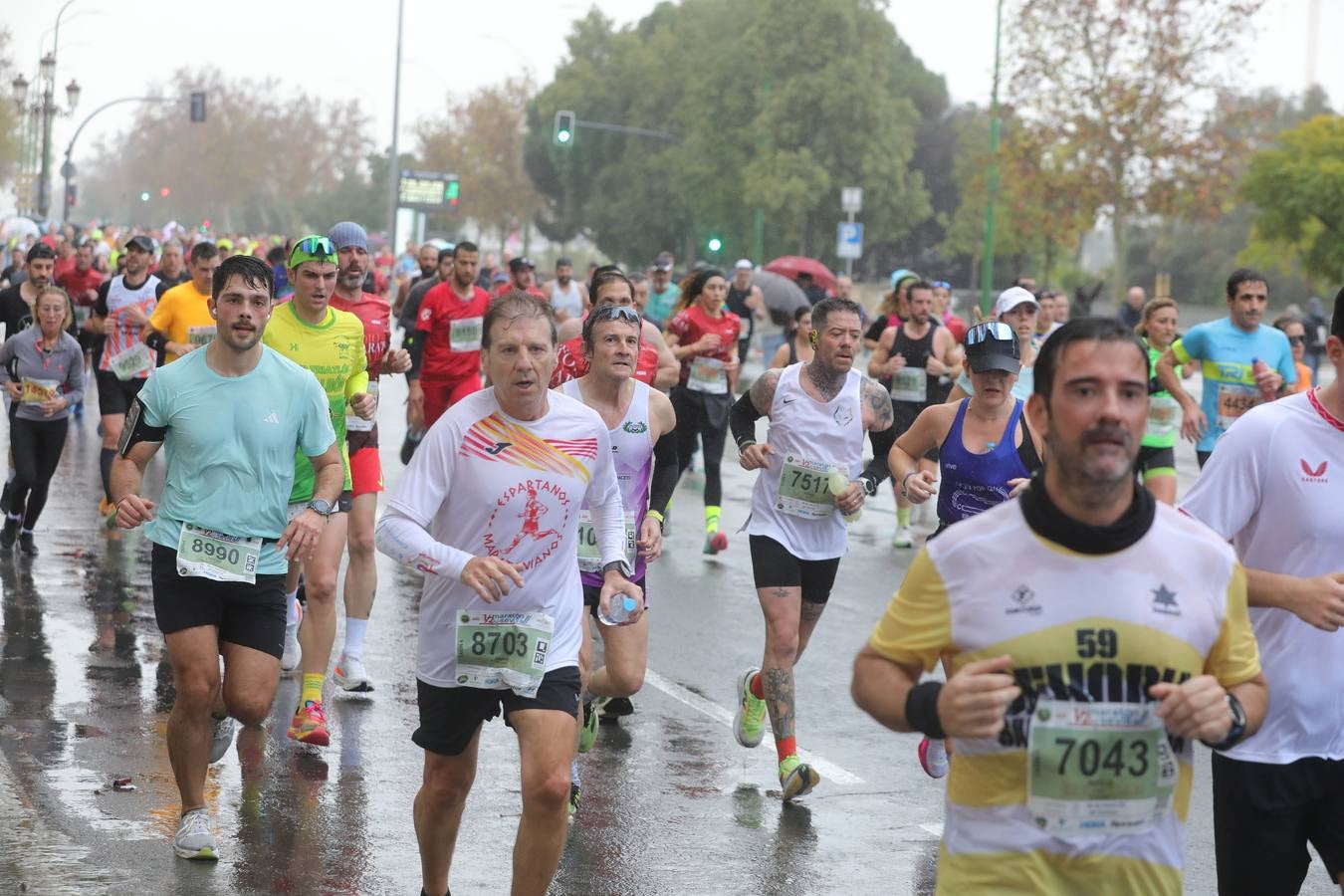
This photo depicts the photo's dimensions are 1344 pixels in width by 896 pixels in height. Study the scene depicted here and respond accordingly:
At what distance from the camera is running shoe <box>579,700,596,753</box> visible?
6996 millimetres

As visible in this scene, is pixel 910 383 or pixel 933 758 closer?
pixel 933 758

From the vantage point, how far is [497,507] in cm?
505

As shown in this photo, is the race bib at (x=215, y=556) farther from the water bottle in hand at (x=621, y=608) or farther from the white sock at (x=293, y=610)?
the white sock at (x=293, y=610)

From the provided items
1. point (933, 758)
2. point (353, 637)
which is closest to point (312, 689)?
point (353, 637)

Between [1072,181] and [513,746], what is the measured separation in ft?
99.0

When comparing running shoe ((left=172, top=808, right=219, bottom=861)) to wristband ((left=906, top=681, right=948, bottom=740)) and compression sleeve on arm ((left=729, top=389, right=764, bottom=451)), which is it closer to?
compression sleeve on arm ((left=729, top=389, right=764, bottom=451))

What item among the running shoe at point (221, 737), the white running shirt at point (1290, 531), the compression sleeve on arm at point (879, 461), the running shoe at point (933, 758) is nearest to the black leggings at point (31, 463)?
the running shoe at point (221, 737)

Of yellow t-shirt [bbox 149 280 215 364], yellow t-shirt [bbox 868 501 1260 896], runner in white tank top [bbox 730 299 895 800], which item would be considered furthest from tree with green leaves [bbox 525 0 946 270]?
yellow t-shirt [bbox 868 501 1260 896]

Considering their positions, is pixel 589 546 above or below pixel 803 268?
below

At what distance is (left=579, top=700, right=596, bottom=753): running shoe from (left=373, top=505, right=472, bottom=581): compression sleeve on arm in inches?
85.0

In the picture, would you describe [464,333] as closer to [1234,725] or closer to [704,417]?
[704,417]

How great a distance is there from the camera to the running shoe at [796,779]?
6.91 meters

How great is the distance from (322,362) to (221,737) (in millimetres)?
1899

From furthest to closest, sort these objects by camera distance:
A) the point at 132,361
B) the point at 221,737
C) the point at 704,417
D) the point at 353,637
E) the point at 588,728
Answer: the point at 704,417 < the point at 132,361 < the point at 353,637 < the point at 588,728 < the point at 221,737
